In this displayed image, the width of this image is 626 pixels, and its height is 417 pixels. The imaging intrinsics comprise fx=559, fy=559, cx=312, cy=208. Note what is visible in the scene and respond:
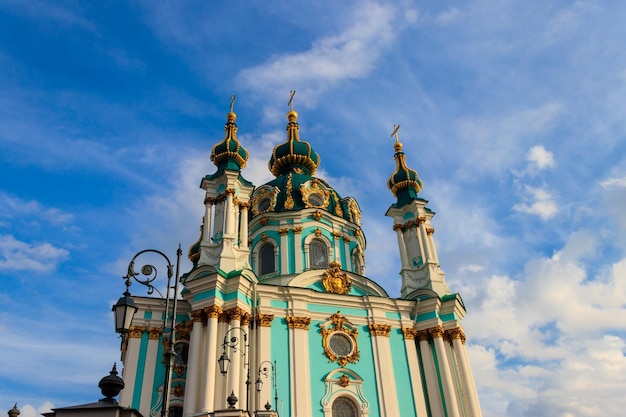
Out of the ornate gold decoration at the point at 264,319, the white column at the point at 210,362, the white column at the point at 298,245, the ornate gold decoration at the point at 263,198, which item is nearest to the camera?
the white column at the point at 210,362

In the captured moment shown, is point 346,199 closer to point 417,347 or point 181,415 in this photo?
point 417,347

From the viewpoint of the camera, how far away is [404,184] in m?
28.1

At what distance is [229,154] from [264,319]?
8.03 m

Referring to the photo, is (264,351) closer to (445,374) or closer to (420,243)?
(445,374)

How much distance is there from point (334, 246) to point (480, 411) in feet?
32.2

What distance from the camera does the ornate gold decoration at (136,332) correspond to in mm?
20375

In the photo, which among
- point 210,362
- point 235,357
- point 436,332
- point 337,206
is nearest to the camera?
point 210,362

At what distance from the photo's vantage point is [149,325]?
20844 mm

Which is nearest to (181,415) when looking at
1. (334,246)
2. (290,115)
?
(334,246)

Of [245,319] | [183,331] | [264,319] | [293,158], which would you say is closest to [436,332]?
[264,319]

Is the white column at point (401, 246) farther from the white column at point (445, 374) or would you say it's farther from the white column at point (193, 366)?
the white column at point (193, 366)

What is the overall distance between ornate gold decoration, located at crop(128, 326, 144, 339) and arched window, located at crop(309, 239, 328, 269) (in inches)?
336

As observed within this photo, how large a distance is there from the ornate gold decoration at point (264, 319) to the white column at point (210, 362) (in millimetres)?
1723

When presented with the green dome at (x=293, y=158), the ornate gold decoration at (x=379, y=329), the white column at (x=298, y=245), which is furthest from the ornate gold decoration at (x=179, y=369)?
the green dome at (x=293, y=158)
